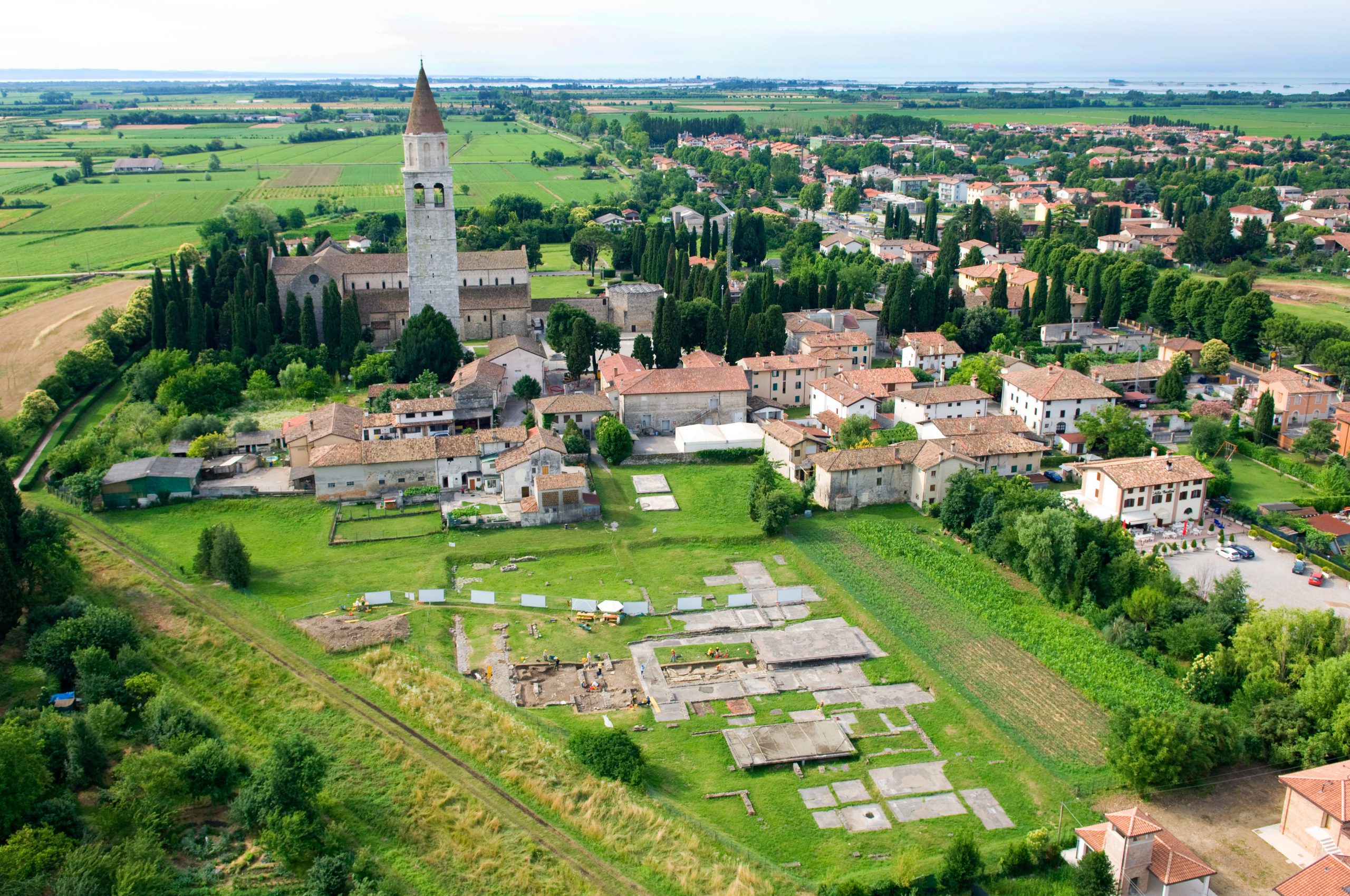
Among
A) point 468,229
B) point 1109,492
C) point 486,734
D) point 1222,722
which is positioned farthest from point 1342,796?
point 468,229

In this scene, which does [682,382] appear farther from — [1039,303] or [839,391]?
[1039,303]

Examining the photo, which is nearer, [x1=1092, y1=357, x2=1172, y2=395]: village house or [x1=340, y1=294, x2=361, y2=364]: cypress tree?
[x1=1092, y1=357, x2=1172, y2=395]: village house

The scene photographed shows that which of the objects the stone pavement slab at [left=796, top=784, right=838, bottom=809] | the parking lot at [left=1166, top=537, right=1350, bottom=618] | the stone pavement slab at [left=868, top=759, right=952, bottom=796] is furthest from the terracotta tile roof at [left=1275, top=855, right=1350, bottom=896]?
the parking lot at [left=1166, top=537, right=1350, bottom=618]

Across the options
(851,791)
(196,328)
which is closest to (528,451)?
(851,791)

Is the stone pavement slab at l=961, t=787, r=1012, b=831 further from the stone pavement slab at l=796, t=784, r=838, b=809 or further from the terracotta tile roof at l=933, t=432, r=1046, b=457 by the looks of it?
the terracotta tile roof at l=933, t=432, r=1046, b=457

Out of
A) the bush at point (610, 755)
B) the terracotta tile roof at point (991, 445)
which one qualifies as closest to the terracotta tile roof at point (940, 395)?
the terracotta tile roof at point (991, 445)

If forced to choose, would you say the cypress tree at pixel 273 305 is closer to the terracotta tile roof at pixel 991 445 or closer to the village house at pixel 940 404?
the village house at pixel 940 404
